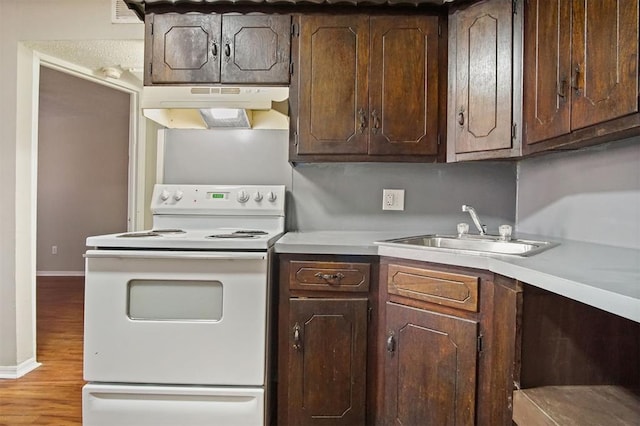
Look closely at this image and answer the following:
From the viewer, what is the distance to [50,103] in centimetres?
496

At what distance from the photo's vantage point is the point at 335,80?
185cm

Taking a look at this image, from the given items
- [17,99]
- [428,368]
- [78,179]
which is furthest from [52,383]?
[78,179]

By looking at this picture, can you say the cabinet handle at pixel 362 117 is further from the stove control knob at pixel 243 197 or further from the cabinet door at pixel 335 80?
the stove control knob at pixel 243 197

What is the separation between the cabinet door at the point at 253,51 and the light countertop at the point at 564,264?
2.67 feet

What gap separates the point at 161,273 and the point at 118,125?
14.6 ft

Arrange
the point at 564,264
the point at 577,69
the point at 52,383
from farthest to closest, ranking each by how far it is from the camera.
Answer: the point at 52,383 < the point at 577,69 < the point at 564,264

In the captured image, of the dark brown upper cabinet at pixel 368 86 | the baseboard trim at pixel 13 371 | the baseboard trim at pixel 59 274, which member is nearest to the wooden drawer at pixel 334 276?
the dark brown upper cabinet at pixel 368 86

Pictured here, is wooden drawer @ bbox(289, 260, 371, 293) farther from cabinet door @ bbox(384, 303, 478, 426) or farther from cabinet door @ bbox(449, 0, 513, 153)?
cabinet door @ bbox(449, 0, 513, 153)

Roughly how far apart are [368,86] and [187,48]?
0.89m

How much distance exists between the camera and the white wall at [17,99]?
88.4 inches

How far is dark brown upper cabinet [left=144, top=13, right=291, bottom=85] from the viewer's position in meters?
1.87

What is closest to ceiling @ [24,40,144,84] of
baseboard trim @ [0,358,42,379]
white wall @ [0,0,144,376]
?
white wall @ [0,0,144,376]

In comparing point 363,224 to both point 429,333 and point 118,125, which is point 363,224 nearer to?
point 429,333

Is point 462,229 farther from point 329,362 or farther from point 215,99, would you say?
point 215,99
